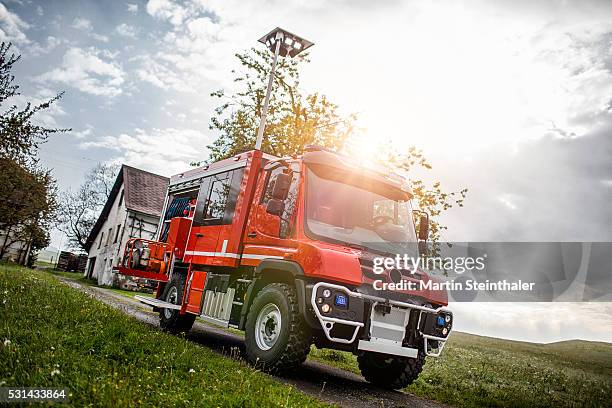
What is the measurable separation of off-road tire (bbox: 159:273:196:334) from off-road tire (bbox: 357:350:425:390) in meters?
4.43

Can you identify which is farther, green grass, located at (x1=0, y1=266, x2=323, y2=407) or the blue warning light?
the blue warning light

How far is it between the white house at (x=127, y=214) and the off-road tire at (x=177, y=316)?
71.4ft

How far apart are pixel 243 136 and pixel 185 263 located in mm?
13090

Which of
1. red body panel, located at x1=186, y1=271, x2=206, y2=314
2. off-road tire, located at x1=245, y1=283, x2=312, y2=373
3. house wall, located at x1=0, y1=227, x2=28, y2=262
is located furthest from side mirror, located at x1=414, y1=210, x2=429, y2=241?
house wall, located at x1=0, y1=227, x2=28, y2=262

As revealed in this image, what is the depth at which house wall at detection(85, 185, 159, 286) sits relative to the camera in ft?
112

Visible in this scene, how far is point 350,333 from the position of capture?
6391 millimetres

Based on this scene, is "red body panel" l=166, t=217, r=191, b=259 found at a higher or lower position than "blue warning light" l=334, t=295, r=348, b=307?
higher

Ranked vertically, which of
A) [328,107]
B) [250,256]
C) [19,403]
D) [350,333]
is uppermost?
[328,107]

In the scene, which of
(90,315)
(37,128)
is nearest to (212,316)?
(90,315)

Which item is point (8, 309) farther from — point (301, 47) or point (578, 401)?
point (301, 47)

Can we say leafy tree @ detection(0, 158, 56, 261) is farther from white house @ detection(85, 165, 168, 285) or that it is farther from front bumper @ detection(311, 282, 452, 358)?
front bumper @ detection(311, 282, 452, 358)

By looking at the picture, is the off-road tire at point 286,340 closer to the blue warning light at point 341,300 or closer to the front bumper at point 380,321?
the front bumper at point 380,321

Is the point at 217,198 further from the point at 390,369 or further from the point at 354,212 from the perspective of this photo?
the point at 390,369

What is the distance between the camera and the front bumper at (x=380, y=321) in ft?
20.4
